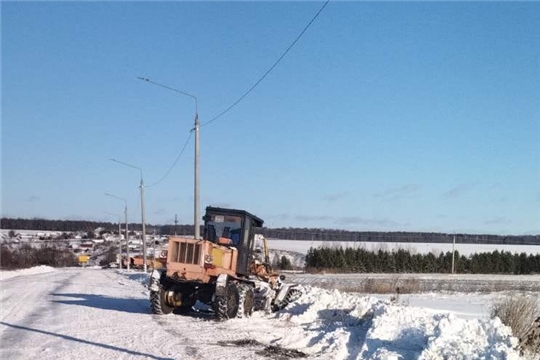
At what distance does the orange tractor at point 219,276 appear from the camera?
17.2m

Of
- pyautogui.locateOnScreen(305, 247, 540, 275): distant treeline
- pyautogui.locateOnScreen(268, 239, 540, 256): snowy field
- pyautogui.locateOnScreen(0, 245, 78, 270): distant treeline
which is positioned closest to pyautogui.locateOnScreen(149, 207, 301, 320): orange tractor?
pyautogui.locateOnScreen(305, 247, 540, 275): distant treeline

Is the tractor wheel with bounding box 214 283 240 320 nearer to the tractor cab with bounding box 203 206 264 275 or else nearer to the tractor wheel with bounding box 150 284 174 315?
the tractor cab with bounding box 203 206 264 275

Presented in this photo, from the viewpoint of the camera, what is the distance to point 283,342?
1309cm

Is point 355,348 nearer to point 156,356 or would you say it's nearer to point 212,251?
point 156,356

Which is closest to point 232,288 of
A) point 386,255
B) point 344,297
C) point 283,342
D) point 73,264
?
point 344,297

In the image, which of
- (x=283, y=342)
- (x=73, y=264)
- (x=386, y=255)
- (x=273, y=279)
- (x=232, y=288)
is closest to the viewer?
(x=283, y=342)

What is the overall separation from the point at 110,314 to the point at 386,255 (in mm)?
54790

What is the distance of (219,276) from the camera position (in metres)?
16.9

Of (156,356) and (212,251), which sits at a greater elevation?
(212,251)

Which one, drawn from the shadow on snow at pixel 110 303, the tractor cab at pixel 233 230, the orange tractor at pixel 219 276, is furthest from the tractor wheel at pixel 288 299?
the shadow on snow at pixel 110 303

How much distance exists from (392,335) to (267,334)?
3020 mm

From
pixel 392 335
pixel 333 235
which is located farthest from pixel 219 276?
pixel 333 235

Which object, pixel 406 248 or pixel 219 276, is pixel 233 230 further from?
pixel 406 248

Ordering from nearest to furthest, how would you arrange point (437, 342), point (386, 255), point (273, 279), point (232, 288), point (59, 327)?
point (437, 342) < point (59, 327) < point (232, 288) < point (273, 279) < point (386, 255)
